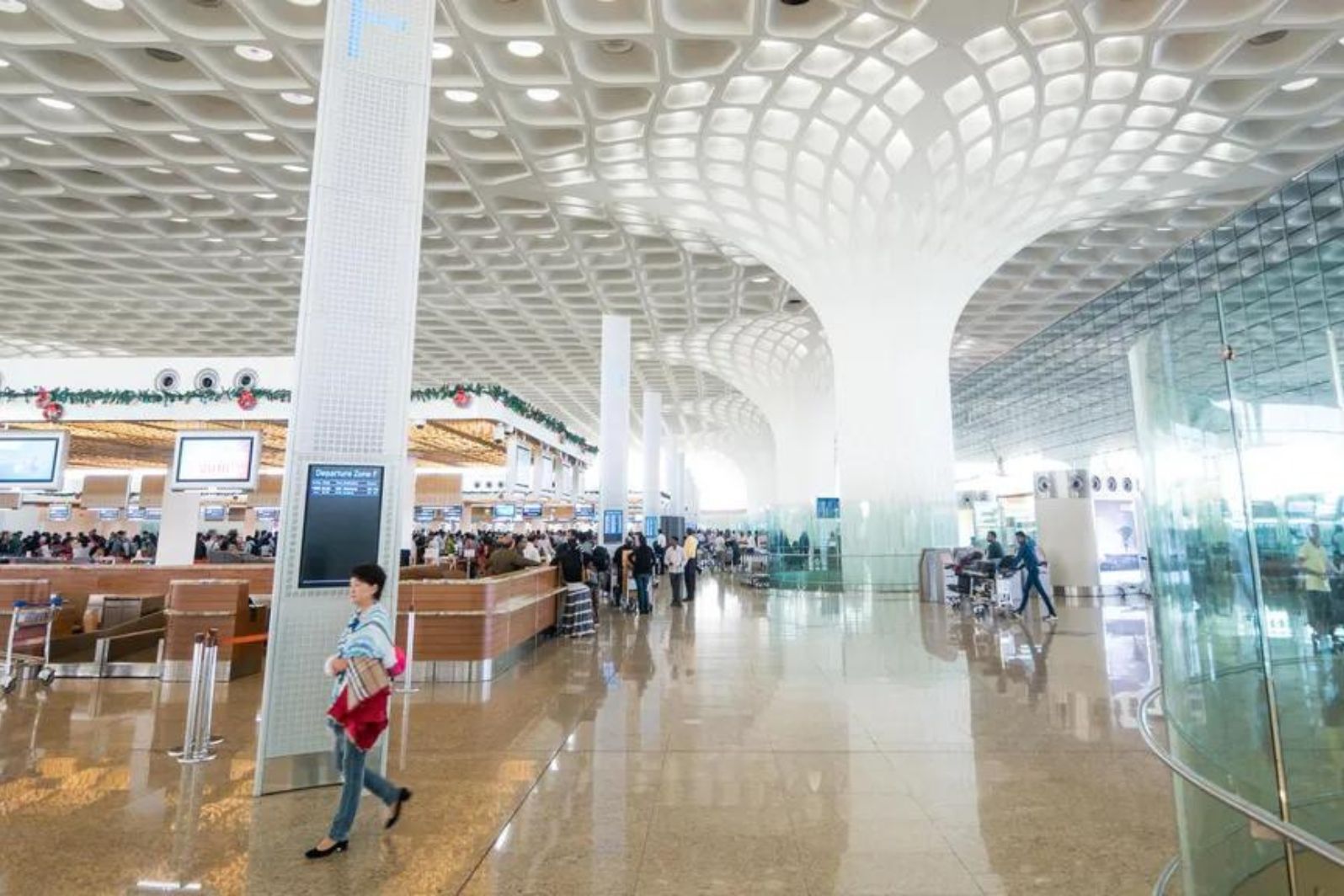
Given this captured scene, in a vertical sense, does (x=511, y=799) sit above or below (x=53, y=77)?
below

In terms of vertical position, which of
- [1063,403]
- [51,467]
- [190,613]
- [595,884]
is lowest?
[595,884]

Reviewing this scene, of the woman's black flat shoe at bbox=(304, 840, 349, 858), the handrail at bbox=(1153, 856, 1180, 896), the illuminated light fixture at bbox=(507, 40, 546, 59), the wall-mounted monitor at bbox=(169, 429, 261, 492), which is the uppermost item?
the illuminated light fixture at bbox=(507, 40, 546, 59)

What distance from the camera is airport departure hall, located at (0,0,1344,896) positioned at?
363 centimetres

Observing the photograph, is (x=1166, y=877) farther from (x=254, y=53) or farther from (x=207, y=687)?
(x=254, y=53)

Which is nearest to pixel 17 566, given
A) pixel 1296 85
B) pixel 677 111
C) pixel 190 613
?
pixel 190 613

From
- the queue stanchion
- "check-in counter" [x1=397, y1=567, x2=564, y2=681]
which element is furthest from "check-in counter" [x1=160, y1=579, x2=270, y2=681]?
the queue stanchion

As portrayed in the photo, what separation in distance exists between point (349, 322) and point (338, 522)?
1.37 metres

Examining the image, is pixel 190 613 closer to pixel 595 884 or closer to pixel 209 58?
pixel 595 884

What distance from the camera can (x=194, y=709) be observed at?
5.15 m

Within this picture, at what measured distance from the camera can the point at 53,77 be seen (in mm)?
12078

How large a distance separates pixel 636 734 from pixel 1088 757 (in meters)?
3.16

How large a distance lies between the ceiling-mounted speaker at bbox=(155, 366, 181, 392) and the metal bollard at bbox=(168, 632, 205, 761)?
10.8m

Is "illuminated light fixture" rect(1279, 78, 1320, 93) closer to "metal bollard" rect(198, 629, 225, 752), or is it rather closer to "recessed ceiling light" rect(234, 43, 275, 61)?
"recessed ceiling light" rect(234, 43, 275, 61)

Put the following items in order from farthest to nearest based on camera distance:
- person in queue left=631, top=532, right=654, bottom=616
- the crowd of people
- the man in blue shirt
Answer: the crowd of people → person in queue left=631, top=532, right=654, bottom=616 → the man in blue shirt
